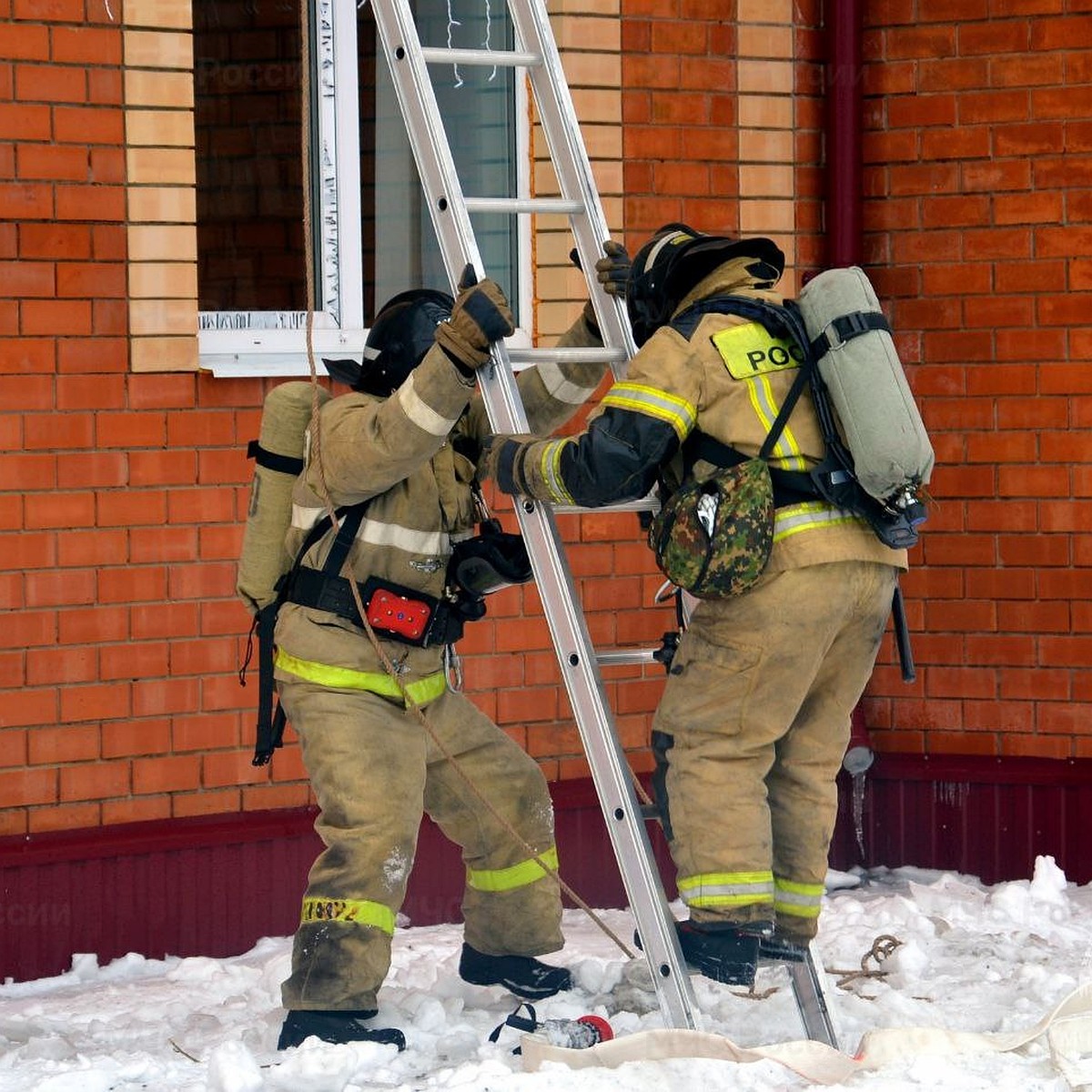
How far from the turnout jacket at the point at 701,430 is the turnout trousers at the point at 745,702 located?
0.26 feet

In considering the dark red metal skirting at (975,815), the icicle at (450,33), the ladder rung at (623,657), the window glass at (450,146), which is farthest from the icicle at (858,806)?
the icicle at (450,33)

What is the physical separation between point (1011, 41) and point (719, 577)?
10.1 feet

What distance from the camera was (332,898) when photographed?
4.38 m

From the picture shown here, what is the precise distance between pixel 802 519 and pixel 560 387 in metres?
0.87

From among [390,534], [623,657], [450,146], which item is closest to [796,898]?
[623,657]

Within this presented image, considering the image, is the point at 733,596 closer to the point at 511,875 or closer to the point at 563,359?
the point at 563,359

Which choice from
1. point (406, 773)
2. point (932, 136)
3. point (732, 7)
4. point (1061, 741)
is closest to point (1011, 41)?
point (932, 136)

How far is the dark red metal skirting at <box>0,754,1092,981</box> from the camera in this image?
545 centimetres

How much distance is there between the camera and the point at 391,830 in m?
4.43

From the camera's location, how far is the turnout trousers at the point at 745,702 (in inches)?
163

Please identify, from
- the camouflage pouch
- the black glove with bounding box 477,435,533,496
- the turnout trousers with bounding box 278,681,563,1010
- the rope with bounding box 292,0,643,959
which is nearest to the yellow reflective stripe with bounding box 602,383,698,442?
the camouflage pouch

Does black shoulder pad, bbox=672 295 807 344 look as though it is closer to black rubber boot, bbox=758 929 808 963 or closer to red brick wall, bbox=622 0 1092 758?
black rubber boot, bbox=758 929 808 963

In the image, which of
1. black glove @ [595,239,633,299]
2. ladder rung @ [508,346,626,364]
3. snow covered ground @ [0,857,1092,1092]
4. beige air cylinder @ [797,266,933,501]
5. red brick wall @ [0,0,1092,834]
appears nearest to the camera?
beige air cylinder @ [797,266,933,501]

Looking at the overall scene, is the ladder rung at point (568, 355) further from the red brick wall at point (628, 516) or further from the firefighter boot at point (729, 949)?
the red brick wall at point (628, 516)
